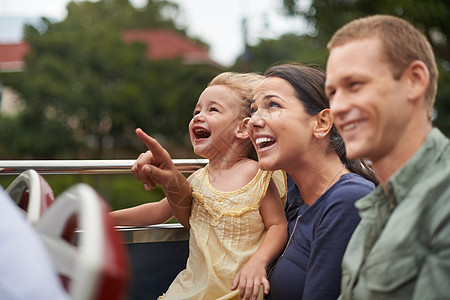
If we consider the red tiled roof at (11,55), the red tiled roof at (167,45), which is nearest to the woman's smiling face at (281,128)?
the red tiled roof at (11,55)

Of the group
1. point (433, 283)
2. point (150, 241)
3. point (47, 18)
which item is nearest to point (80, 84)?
point (47, 18)

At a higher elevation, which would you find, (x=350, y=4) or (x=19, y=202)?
(x=350, y=4)

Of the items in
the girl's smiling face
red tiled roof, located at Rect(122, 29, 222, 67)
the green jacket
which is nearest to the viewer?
the green jacket

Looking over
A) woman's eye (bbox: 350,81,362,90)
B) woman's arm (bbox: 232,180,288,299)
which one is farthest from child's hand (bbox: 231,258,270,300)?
woman's eye (bbox: 350,81,362,90)

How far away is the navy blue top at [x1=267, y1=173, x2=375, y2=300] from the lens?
1679 millimetres

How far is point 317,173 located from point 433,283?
903mm

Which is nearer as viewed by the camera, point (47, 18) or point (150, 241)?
point (150, 241)

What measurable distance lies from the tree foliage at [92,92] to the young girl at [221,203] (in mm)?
20357

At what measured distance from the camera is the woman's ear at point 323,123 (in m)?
1.99

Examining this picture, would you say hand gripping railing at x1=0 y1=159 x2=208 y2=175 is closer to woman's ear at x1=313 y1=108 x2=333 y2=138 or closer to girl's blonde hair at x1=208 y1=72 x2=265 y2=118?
girl's blonde hair at x1=208 y1=72 x2=265 y2=118

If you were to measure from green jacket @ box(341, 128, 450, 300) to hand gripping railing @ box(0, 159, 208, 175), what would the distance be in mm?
1289

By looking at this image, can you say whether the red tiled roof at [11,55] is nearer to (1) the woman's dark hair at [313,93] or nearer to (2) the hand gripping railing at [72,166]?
(2) the hand gripping railing at [72,166]

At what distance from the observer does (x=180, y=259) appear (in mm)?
2461

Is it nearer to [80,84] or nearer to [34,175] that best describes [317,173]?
[34,175]
